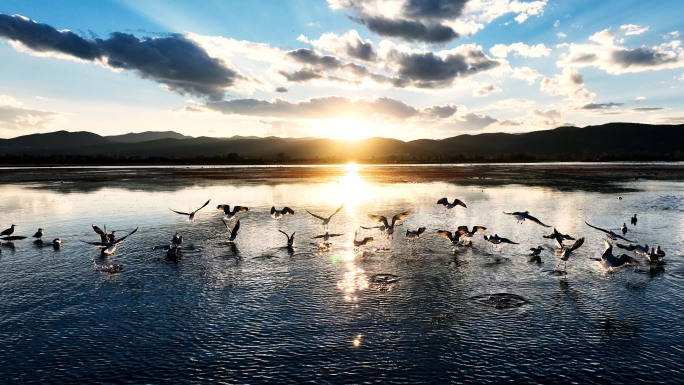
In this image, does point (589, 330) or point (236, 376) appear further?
point (589, 330)

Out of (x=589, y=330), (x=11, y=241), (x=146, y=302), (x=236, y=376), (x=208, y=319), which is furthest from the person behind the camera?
(x=11, y=241)

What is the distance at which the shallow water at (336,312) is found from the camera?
8.10 metres

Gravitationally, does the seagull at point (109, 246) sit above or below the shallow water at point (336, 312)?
above

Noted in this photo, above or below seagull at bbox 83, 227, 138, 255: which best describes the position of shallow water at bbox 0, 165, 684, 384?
below

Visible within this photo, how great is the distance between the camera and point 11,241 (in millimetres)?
19625

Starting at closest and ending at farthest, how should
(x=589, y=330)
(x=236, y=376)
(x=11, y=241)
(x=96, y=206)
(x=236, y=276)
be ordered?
(x=236, y=376)
(x=589, y=330)
(x=236, y=276)
(x=11, y=241)
(x=96, y=206)

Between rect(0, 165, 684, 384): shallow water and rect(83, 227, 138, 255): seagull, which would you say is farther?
rect(83, 227, 138, 255): seagull

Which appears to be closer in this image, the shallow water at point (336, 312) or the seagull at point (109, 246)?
the shallow water at point (336, 312)

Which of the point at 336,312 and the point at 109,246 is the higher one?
the point at 109,246

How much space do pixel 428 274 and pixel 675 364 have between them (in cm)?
705

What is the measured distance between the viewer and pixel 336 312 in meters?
10.8

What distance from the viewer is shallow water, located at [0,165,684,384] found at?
8.10 meters

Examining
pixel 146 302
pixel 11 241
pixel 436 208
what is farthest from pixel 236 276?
pixel 436 208

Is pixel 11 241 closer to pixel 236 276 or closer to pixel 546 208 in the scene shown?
pixel 236 276
